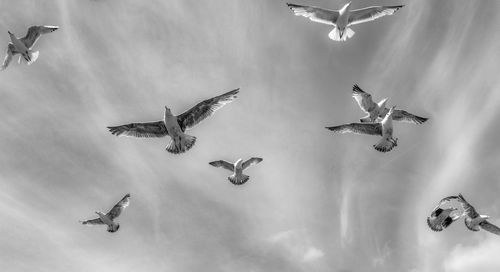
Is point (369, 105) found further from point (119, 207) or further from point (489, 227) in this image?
point (119, 207)

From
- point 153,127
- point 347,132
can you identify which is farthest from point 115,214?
point 347,132

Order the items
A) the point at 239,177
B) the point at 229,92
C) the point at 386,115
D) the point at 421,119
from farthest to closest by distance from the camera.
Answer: the point at 239,177
the point at 421,119
the point at 386,115
the point at 229,92

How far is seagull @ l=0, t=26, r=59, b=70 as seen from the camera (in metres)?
26.6

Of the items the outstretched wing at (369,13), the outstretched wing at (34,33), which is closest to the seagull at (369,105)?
the outstretched wing at (369,13)

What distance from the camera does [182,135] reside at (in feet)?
73.4

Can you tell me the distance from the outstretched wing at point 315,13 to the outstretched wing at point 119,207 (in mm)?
15197

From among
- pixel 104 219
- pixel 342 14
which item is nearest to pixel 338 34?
pixel 342 14

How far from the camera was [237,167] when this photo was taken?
29.4 metres

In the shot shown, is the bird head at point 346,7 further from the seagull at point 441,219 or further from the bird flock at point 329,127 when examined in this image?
the seagull at point 441,219

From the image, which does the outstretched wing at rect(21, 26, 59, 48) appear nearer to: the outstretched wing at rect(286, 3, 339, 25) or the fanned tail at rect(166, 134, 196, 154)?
the fanned tail at rect(166, 134, 196, 154)

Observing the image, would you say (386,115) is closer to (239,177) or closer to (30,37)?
(239,177)

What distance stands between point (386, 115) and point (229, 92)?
8.39m

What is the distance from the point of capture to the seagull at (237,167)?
2939cm

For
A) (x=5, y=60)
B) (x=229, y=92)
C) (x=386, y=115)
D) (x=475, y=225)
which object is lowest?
(x=475, y=225)
